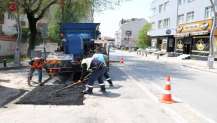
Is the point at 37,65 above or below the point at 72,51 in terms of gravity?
below

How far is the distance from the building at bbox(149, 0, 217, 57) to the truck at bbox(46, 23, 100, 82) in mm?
31202

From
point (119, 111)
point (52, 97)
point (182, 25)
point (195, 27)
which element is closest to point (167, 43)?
point (182, 25)

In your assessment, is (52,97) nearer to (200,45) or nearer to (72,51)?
(72,51)

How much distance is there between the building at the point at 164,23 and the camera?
230ft

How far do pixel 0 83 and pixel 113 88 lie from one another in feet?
14.3

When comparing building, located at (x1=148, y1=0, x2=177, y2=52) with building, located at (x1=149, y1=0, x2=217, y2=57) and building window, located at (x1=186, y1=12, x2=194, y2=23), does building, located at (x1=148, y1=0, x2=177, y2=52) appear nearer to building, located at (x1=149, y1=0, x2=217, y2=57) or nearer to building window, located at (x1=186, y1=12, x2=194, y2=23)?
building, located at (x1=149, y1=0, x2=217, y2=57)

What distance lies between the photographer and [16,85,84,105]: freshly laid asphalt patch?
11541 millimetres

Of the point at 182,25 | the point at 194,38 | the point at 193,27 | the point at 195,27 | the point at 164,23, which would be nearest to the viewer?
the point at 195,27

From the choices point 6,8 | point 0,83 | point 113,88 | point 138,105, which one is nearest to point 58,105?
point 138,105

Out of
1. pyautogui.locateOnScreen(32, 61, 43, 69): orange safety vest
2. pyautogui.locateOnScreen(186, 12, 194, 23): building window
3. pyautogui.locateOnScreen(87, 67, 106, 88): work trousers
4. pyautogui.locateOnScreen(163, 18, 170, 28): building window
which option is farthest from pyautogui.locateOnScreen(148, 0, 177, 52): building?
Answer: pyautogui.locateOnScreen(87, 67, 106, 88): work trousers

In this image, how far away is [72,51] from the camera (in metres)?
21.1

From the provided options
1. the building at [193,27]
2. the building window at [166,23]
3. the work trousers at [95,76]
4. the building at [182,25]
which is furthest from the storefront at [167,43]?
the work trousers at [95,76]

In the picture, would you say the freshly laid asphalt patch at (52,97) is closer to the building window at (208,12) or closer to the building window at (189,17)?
the building window at (208,12)

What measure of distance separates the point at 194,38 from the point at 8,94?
49189 mm
